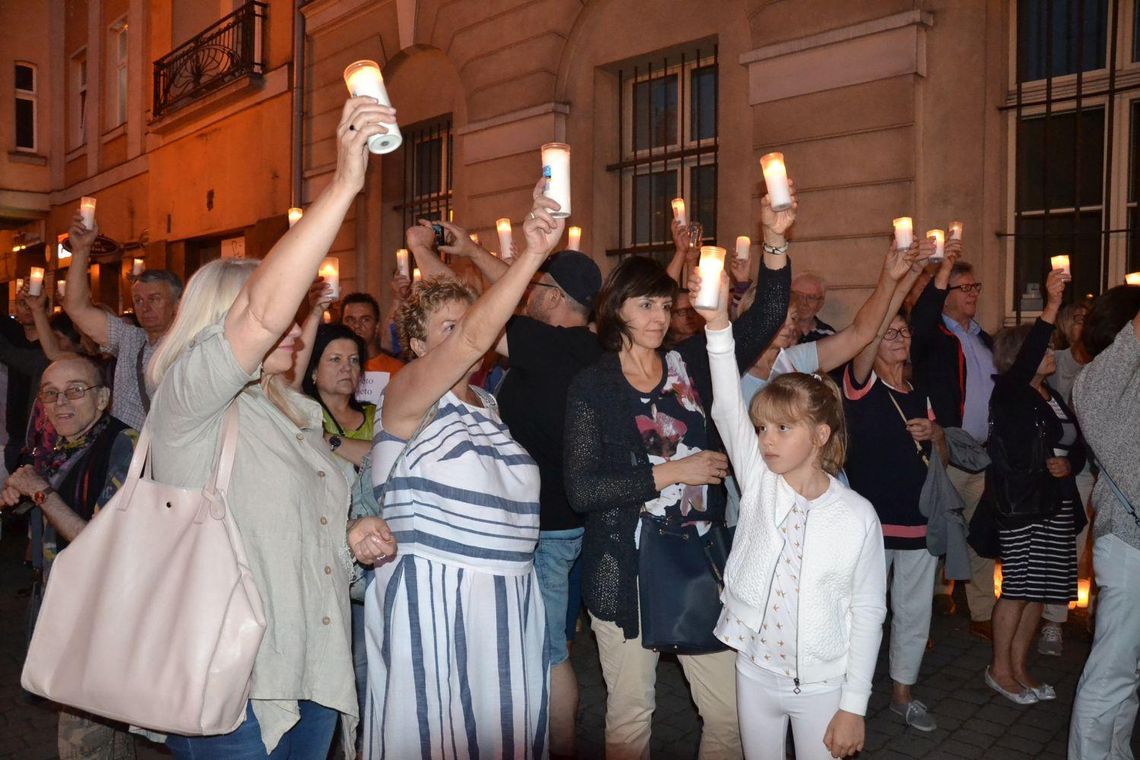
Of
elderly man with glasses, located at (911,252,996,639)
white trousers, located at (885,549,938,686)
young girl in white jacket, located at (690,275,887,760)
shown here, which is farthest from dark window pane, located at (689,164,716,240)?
young girl in white jacket, located at (690,275,887,760)

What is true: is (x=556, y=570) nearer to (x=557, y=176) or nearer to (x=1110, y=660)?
(x=557, y=176)

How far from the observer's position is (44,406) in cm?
353

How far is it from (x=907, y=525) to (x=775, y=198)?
216 centimetres

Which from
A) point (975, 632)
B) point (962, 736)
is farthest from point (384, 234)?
point (962, 736)

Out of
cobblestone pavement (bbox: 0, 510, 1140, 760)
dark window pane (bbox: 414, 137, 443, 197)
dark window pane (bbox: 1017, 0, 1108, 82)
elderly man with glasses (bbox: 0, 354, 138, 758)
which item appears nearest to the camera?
elderly man with glasses (bbox: 0, 354, 138, 758)

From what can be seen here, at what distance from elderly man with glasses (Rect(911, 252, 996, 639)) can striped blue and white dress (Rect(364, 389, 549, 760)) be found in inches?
132

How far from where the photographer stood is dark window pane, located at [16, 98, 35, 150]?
83.2ft

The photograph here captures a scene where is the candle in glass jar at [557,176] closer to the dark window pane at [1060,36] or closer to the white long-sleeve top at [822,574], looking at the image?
the white long-sleeve top at [822,574]

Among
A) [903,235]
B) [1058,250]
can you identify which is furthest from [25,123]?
[903,235]

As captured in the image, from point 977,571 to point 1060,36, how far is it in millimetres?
4204

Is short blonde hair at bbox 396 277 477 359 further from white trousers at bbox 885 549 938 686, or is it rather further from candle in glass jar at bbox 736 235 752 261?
candle in glass jar at bbox 736 235 752 261

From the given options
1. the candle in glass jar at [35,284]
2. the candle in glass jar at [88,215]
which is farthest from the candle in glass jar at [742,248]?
the candle in glass jar at [35,284]

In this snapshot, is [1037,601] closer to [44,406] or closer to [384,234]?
[44,406]

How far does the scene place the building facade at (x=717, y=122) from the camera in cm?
704
